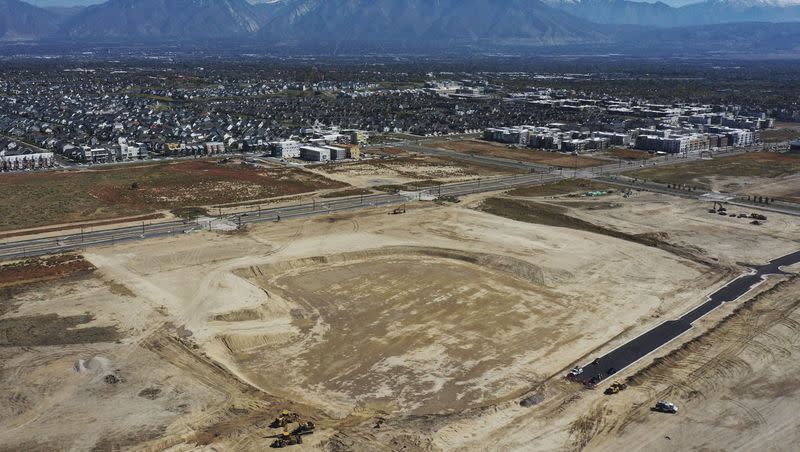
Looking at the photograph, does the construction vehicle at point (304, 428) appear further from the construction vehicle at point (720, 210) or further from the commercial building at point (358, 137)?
the commercial building at point (358, 137)

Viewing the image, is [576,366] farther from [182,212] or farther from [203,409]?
Answer: [182,212]

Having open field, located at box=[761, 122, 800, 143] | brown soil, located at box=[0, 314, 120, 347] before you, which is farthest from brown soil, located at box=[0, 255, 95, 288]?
open field, located at box=[761, 122, 800, 143]

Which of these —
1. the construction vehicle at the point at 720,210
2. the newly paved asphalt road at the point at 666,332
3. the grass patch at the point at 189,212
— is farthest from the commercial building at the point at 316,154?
the newly paved asphalt road at the point at 666,332

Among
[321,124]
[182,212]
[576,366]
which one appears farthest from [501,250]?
[321,124]

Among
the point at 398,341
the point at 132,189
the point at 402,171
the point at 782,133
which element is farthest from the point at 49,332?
the point at 782,133

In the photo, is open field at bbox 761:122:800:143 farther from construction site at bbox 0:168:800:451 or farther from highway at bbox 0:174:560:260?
construction site at bbox 0:168:800:451
